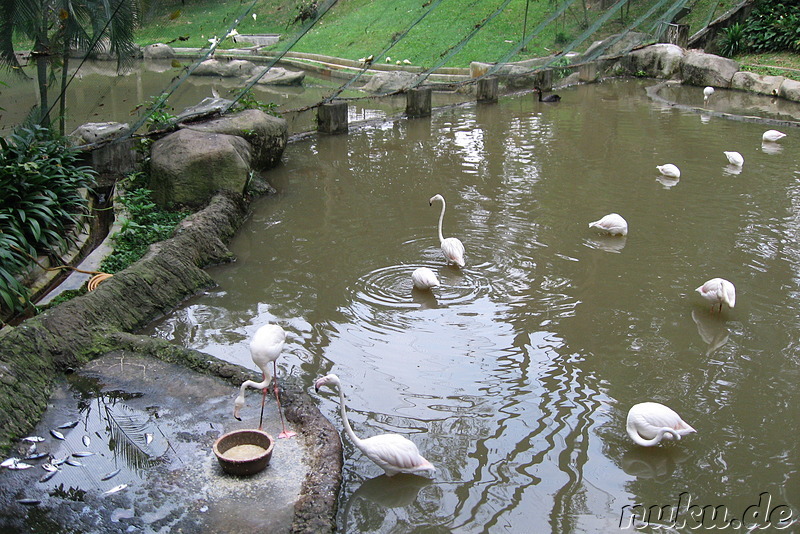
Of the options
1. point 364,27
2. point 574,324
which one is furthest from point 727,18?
point 574,324

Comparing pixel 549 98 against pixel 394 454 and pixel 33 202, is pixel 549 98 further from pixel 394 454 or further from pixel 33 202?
pixel 394 454

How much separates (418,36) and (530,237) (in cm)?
1843

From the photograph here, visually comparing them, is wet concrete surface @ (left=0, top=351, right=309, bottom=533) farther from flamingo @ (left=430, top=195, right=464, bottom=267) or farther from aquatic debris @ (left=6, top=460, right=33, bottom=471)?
flamingo @ (left=430, top=195, right=464, bottom=267)

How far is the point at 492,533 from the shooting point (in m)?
3.96

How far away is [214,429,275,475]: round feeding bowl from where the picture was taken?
4129 mm

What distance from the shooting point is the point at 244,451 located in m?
4.34

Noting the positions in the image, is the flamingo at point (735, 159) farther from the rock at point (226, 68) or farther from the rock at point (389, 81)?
the rock at point (226, 68)

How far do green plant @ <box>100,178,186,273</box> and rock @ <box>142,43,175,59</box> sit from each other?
20862 millimetres

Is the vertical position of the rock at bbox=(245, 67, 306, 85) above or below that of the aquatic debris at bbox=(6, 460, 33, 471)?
above

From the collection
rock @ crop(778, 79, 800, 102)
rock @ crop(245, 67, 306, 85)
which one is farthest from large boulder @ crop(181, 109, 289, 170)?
rock @ crop(245, 67, 306, 85)

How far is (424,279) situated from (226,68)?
775 inches

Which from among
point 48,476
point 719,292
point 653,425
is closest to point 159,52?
point 719,292

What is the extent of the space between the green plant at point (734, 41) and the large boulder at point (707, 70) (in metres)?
1.95

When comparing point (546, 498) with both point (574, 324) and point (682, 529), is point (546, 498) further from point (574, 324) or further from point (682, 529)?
point (574, 324)
